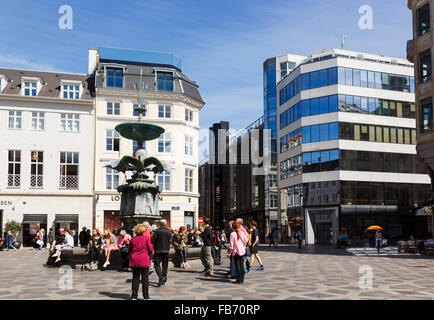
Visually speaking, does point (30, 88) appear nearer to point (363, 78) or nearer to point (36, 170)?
point (36, 170)

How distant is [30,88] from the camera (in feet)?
137

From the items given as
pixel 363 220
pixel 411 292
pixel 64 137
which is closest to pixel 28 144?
pixel 64 137

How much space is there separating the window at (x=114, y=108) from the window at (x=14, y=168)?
28.5ft

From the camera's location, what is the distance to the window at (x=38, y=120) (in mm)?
41219

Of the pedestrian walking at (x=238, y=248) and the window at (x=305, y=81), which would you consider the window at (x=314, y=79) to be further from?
the pedestrian walking at (x=238, y=248)

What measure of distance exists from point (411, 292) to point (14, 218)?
34992 mm

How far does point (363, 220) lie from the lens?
148 feet

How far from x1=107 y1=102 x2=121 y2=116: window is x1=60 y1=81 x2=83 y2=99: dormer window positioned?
2.87 meters

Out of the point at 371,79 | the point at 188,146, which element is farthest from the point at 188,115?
the point at 371,79

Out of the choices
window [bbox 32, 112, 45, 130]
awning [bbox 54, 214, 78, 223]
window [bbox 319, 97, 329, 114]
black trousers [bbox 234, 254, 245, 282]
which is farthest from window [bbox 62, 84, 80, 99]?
black trousers [bbox 234, 254, 245, 282]

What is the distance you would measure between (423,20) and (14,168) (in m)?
32.9

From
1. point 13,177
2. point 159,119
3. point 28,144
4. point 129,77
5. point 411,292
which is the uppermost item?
point 129,77
